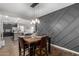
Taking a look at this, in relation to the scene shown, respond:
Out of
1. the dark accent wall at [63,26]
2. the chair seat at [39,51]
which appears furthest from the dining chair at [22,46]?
the dark accent wall at [63,26]

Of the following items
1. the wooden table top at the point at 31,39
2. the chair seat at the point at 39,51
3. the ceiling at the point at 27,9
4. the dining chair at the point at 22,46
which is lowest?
Answer: the chair seat at the point at 39,51

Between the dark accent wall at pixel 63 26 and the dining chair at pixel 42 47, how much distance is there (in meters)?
0.17

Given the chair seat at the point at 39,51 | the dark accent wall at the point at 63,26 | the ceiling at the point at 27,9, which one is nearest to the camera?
the ceiling at the point at 27,9

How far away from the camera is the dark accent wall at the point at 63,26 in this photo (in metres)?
2.30

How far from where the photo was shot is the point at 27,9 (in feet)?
7.36

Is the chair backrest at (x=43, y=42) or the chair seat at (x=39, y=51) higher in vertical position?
the chair backrest at (x=43, y=42)

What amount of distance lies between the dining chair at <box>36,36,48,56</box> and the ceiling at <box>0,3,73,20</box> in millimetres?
614

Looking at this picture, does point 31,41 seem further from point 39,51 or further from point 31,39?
point 39,51

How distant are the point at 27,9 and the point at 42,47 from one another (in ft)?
3.18

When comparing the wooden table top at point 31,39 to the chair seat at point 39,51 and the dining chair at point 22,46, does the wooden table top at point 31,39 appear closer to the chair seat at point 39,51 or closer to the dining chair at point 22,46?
the dining chair at point 22,46

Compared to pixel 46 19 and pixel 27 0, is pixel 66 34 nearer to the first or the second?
pixel 46 19

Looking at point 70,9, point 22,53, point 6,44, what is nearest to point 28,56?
point 22,53

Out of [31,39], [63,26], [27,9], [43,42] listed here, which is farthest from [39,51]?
[27,9]

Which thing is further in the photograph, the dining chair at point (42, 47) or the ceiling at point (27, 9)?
the dining chair at point (42, 47)
